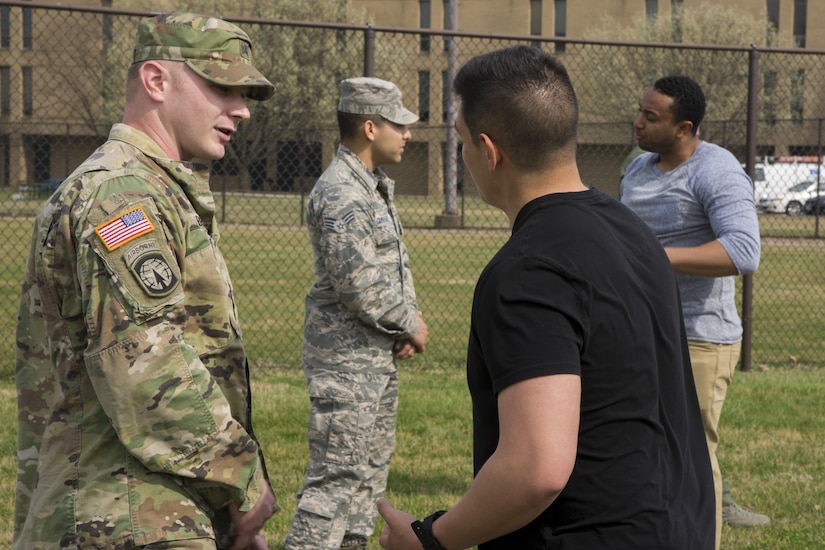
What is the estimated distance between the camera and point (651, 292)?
2.02m

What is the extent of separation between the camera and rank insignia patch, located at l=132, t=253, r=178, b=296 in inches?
83.7

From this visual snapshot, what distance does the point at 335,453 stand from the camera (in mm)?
4449

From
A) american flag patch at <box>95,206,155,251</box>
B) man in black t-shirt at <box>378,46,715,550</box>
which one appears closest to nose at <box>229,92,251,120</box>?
american flag patch at <box>95,206,155,251</box>

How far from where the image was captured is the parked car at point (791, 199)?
26.9m

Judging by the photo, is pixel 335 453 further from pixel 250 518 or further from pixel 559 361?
pixel 559 361

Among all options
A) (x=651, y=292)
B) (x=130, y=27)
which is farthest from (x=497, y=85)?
(x=130, y=27)

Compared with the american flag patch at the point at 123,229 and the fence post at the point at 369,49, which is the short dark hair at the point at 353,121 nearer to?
the american flag patch at the point at 123,229

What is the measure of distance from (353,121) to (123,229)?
8.56 feet

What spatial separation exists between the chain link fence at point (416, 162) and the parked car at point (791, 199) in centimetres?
7

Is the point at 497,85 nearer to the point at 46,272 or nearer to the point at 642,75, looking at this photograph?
the point at 46,272

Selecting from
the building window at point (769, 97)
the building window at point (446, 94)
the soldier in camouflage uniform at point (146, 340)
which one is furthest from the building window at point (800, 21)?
the soldier in camouflage uniform at point (146, 340)

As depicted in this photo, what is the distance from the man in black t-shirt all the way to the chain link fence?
18.1 feet

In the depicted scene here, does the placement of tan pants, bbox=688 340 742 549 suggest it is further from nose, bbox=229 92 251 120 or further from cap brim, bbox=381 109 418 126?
nose, bbox=229 92 251 120

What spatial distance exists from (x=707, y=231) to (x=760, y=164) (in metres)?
30.4
